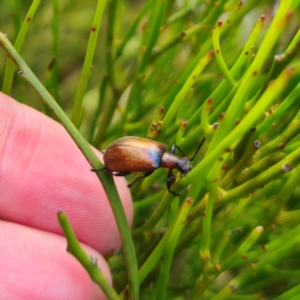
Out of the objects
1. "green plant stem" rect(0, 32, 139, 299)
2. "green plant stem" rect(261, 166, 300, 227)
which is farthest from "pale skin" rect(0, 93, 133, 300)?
"green plant stem" rect(261, 166, 300, 227)

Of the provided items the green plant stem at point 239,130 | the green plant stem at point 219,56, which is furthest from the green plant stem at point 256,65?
the green plant stem at point 219,56

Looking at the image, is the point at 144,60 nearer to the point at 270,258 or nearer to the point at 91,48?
the point at 91,48

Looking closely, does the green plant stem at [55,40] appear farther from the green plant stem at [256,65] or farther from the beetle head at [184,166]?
the green plant stem at [256,65]

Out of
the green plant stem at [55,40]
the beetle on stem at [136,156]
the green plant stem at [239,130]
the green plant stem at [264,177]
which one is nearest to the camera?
the green plant stem at [239,130]

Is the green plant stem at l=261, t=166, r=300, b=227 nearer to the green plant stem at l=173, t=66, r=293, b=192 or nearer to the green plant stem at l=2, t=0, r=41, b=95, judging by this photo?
the green plant stem at l=173, t=66, r=293, b=192

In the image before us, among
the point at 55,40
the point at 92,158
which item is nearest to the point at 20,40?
the point at 55,40

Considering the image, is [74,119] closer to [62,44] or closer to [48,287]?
[48,287]
